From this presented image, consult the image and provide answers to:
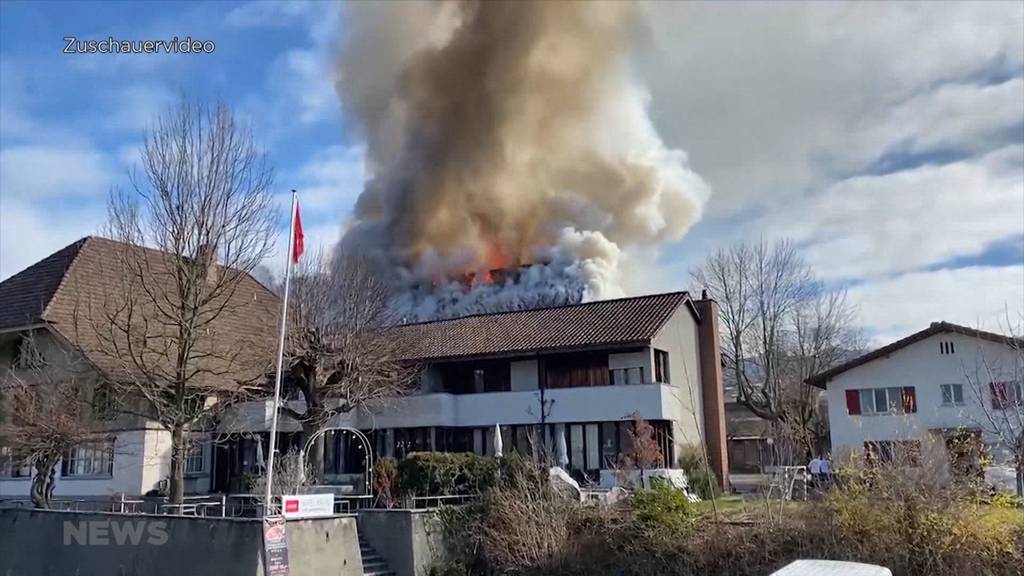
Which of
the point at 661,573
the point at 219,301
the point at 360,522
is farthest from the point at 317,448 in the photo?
the point at 661,573

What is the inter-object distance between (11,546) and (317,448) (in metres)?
10.1

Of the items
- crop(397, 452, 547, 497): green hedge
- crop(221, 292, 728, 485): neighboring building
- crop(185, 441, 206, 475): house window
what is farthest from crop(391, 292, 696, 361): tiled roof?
crop(397, 452, 547, 497): green hedge

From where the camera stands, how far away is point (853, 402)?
1332 inches

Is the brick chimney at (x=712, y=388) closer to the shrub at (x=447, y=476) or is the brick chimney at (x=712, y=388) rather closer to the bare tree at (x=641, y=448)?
the bare tree at (x=641, y=448)

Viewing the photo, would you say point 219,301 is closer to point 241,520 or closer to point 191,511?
point 191,511

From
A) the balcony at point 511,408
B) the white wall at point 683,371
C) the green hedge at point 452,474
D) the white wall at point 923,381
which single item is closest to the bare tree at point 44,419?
the balcony at point 511,408

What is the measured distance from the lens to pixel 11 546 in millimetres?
22453

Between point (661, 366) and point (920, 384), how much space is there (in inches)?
396

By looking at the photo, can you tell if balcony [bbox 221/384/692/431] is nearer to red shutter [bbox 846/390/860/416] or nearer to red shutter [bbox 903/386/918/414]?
red shutter [bbox 846/390/860/416]

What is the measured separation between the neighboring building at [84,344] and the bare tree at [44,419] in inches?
43.4

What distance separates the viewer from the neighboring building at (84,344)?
90.3ft

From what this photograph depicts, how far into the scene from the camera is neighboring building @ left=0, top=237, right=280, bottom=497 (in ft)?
90.3

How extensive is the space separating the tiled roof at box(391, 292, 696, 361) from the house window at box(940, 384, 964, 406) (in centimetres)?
1018

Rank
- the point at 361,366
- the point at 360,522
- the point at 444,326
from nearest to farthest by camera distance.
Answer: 1. the point at 360,522
2. the point at 361,366
3. the point at 444,326
